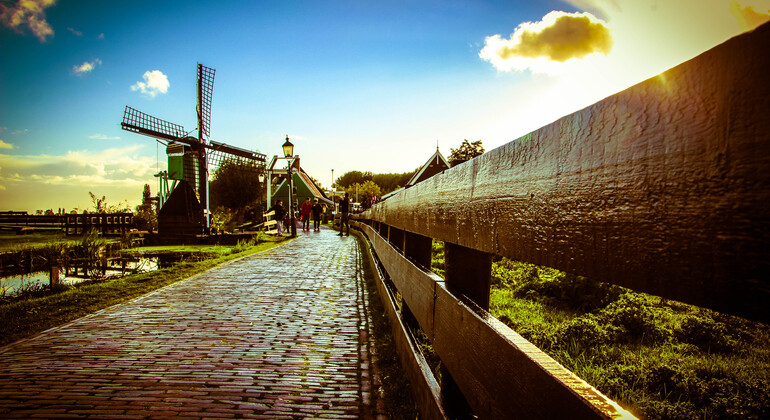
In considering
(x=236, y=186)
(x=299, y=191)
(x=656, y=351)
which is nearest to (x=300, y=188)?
(x=299, y=191)

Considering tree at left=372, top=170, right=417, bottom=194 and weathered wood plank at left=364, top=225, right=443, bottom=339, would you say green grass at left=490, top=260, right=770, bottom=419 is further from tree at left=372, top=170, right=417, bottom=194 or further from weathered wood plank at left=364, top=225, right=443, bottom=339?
tree at left=372, top=170, right=417, bottom=194

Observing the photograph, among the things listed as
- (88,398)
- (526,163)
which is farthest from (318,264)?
(526,163)

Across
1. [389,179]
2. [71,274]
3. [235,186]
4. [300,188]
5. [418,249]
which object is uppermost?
[389,179]

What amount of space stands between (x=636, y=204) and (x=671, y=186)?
7 cm

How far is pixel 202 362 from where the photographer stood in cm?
319

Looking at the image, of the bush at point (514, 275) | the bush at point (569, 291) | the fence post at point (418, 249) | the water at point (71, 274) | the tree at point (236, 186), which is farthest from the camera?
the tree at point (236, 186)

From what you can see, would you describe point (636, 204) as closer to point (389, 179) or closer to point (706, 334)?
point (706, 334)

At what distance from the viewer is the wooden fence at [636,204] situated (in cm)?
42

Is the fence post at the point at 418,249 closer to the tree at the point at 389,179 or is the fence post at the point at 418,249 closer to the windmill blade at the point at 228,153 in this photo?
the windmill blade at the point at 228,153

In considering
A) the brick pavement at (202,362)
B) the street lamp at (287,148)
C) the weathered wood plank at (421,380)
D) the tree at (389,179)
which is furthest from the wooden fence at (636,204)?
the tree at (389,179)

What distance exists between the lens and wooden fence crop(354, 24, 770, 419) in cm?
42

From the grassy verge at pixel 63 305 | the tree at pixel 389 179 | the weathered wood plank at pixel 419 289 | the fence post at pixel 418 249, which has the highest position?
the tree at pixel 389 179

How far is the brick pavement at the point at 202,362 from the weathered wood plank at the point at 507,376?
1.42 m

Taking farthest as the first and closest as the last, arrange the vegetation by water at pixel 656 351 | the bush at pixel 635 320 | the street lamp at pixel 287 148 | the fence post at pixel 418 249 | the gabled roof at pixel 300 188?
the gabled roof at pixel 300 188
the street lamp at pixel 287 148
the bush at pixel 635 320
the fence post at pixel 418 249
the vegetation by water at pixel 656 351
